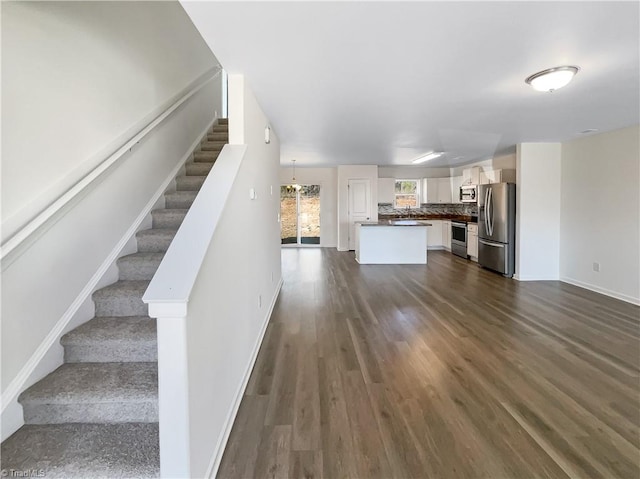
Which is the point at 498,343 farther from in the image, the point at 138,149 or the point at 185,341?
the point at 138,149

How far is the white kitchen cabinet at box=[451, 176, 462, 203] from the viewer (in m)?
8.74

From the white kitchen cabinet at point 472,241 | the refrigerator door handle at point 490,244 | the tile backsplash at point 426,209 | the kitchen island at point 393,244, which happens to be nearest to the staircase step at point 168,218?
the kitchen island at point 393,244

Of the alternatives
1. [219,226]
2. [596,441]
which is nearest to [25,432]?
[219,226]

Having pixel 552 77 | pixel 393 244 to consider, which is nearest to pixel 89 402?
pixel 552 77

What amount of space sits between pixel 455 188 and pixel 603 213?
14.1 feet

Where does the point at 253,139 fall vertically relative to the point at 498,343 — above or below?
above

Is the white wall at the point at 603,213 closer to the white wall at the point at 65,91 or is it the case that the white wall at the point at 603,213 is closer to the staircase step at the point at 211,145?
the staircase step at the point at 211,145

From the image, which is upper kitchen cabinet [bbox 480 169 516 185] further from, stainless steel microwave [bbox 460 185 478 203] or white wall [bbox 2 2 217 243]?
white wall [bbox 2 2 217 243]

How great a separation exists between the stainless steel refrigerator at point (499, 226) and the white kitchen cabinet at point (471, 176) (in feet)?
4.03

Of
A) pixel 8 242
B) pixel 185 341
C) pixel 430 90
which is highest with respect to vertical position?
pixel 430 90

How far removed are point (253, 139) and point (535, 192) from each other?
4.97 meters

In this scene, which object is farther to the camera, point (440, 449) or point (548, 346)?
point (548, 346)

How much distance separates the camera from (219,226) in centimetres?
186

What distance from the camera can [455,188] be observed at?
9016 millimetres
